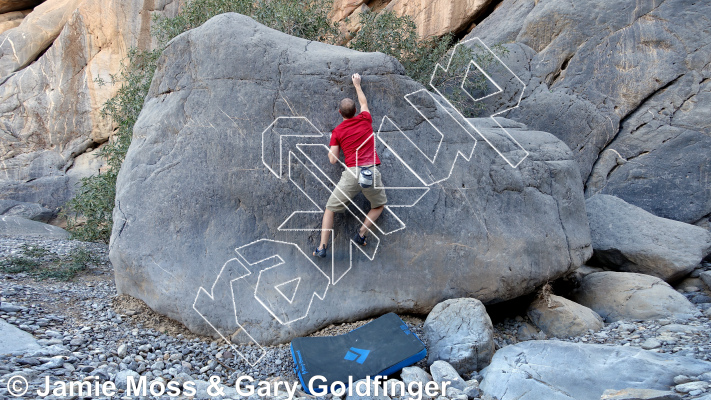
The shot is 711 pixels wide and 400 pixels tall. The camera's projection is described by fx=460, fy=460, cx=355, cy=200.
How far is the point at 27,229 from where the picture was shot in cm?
760

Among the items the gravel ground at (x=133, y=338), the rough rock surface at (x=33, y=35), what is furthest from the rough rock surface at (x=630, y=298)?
the rough rock surface at (x=33, y=35)

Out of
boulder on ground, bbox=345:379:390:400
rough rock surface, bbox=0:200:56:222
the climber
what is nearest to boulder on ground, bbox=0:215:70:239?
rough rock surface, bbox=0:200:56:222

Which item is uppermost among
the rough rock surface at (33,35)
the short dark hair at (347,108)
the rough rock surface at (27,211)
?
the rough rock surface at (33,35)

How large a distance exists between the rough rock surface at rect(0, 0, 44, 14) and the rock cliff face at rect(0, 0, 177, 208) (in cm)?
133

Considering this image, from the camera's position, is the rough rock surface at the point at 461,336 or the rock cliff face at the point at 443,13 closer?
the rough rock surface at the point at 461,336

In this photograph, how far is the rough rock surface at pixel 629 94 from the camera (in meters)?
6.36

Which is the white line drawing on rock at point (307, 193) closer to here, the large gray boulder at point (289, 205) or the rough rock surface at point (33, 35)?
the large gray boulder at point (289, 205)

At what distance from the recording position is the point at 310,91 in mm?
4074

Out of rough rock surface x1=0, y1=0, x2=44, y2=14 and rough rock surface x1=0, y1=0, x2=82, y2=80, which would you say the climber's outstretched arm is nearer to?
rough rock surface x1=0, y1=0, x2=82, y2=80

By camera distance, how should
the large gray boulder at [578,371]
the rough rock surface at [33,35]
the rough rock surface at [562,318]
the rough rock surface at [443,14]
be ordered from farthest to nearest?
the rough rock surface at [33,35]
the rough rock surface at [443,14]
the rough rock surface at [562,318]
the large gray boulder at [578,371]

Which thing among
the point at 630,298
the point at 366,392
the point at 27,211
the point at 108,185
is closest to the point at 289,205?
the point at 366,392

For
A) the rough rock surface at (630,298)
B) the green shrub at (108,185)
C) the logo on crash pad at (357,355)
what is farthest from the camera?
the green shrub at (108,185)

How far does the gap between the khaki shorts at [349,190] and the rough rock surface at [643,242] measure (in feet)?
10.0

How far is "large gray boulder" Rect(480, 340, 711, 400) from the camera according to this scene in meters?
2.87
